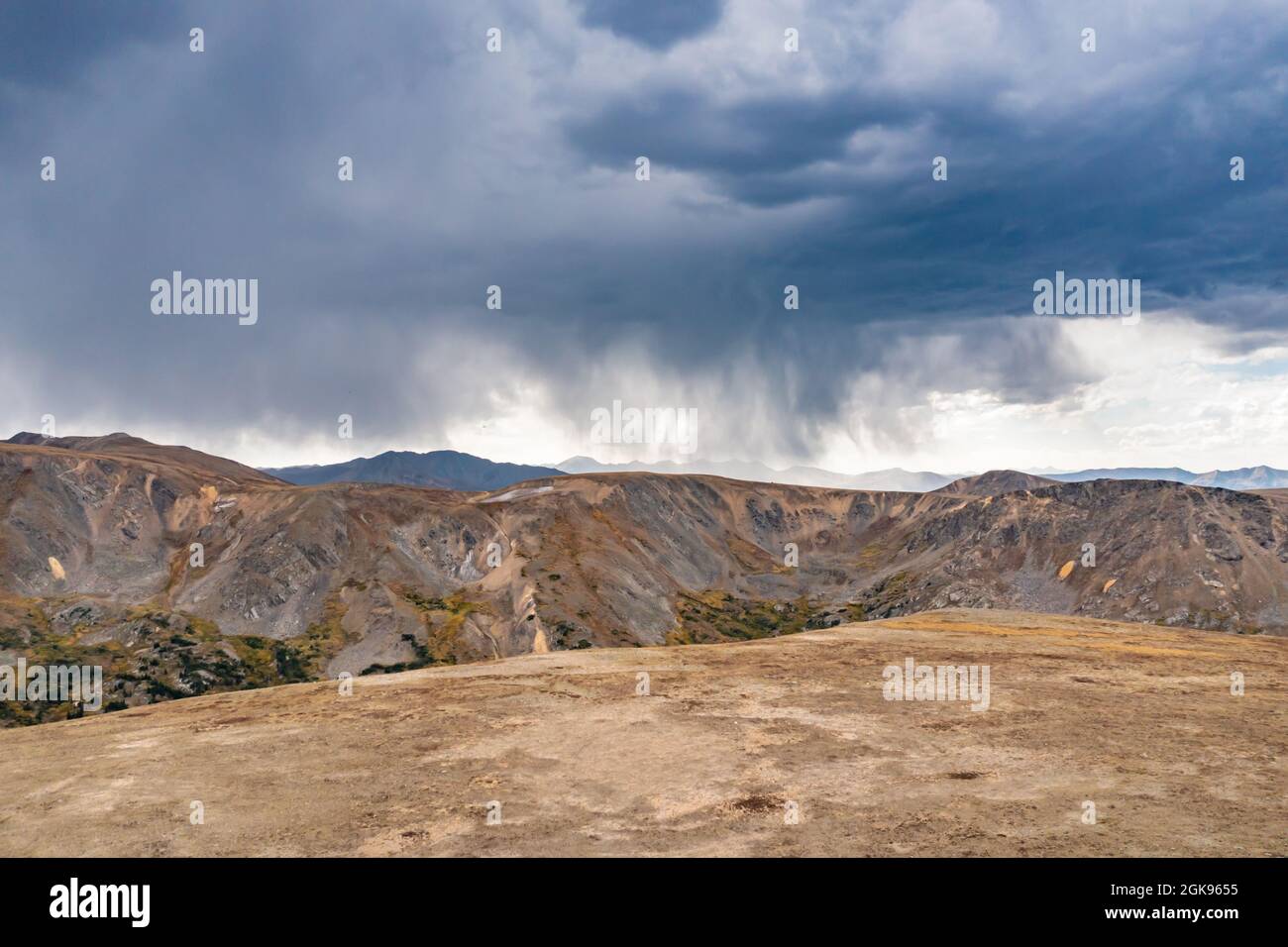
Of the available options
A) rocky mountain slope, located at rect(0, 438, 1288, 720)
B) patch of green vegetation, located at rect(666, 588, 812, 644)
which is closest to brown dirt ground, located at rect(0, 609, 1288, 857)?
rocky mountain slope, located at rect(0, 438, 1288, 720)

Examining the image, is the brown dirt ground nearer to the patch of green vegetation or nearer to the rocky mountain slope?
the rocky mountain slope

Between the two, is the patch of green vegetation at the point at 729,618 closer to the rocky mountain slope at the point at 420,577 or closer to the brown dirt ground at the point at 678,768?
the rocky mountain slope at the point at 420,577

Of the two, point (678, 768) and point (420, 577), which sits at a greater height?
point (678, 768)

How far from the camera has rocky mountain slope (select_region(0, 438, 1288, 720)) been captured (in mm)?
141375

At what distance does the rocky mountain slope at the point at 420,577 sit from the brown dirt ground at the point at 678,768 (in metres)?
108

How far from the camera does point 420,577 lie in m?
166

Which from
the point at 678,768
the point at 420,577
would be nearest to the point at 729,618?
the point at 420,577

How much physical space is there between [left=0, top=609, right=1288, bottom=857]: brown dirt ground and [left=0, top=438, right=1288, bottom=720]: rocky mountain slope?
108 m

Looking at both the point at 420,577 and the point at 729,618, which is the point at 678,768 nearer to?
the point at 420,577

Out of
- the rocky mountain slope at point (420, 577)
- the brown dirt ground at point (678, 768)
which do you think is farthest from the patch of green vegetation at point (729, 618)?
the brown dirt ground at point (678, 768)

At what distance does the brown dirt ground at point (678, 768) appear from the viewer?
16.5m

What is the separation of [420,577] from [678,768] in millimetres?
152188

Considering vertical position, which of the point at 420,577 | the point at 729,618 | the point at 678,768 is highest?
the point at 678,768
